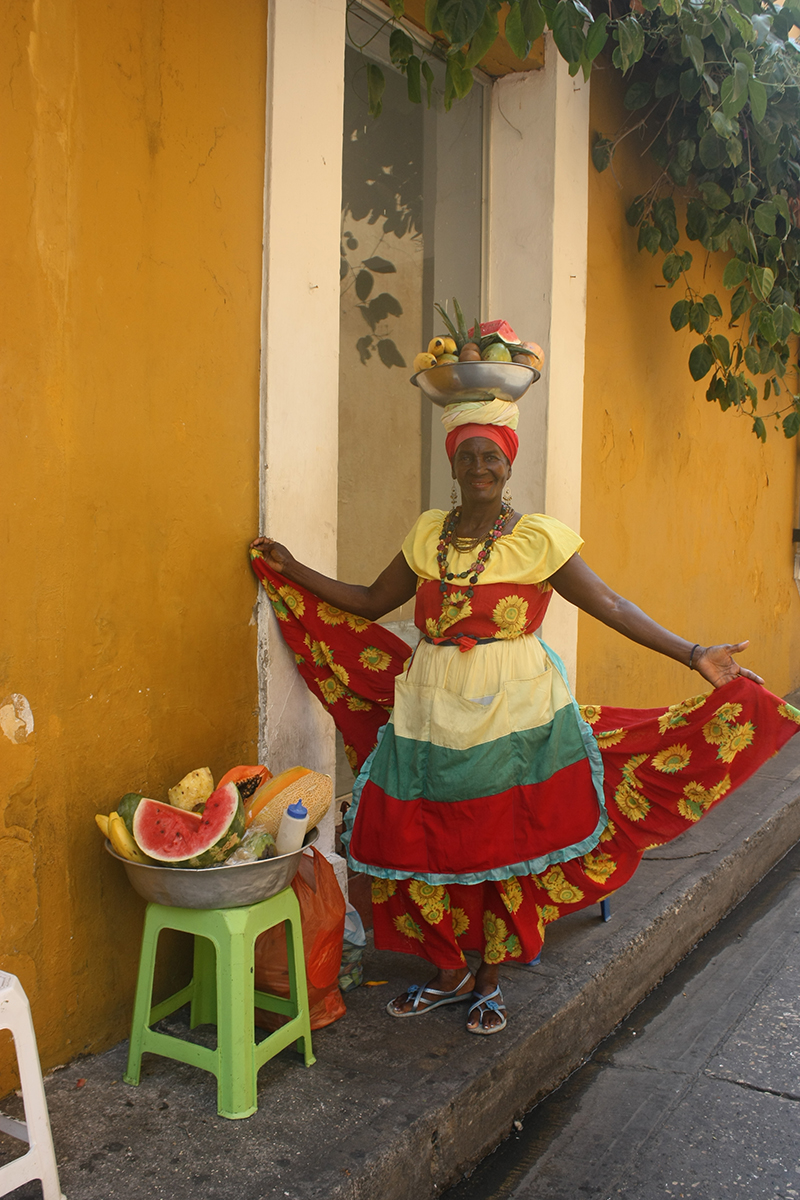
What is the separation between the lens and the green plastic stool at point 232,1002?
238 cm

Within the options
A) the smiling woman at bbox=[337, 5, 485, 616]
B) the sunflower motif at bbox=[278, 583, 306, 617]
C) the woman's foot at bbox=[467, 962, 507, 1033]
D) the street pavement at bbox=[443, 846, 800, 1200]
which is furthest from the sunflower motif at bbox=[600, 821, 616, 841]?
the smiling woman at bbox=[337, 5, 485, 616]

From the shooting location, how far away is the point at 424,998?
10.0 ft

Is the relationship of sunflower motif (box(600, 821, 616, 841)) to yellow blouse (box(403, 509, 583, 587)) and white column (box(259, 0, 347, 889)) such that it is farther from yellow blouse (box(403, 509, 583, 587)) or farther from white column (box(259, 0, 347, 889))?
white column (box(259, 0, 347, 889))

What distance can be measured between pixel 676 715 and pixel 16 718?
192 cm

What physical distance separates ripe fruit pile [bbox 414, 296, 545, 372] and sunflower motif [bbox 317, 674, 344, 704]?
3.52 ft

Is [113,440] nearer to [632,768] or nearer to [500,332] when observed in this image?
[500,332]

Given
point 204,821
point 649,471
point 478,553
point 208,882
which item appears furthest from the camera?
point 649,471

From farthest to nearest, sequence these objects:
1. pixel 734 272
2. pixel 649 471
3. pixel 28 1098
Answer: pixel 649 471
pixel 734 272
pixel 28 1098

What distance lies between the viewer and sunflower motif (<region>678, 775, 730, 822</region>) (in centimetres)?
300

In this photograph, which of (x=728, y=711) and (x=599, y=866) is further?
(x=599, y=866)

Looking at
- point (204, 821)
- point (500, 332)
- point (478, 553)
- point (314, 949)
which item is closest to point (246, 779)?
point (204, 821)

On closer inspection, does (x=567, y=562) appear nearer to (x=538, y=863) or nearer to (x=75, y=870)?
(x=538, y=863)

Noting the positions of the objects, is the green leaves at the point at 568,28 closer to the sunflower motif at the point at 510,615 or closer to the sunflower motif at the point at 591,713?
the sunflower motif at the point at 510,615

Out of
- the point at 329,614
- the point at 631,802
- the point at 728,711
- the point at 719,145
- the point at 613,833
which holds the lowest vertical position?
the point at 613,833
